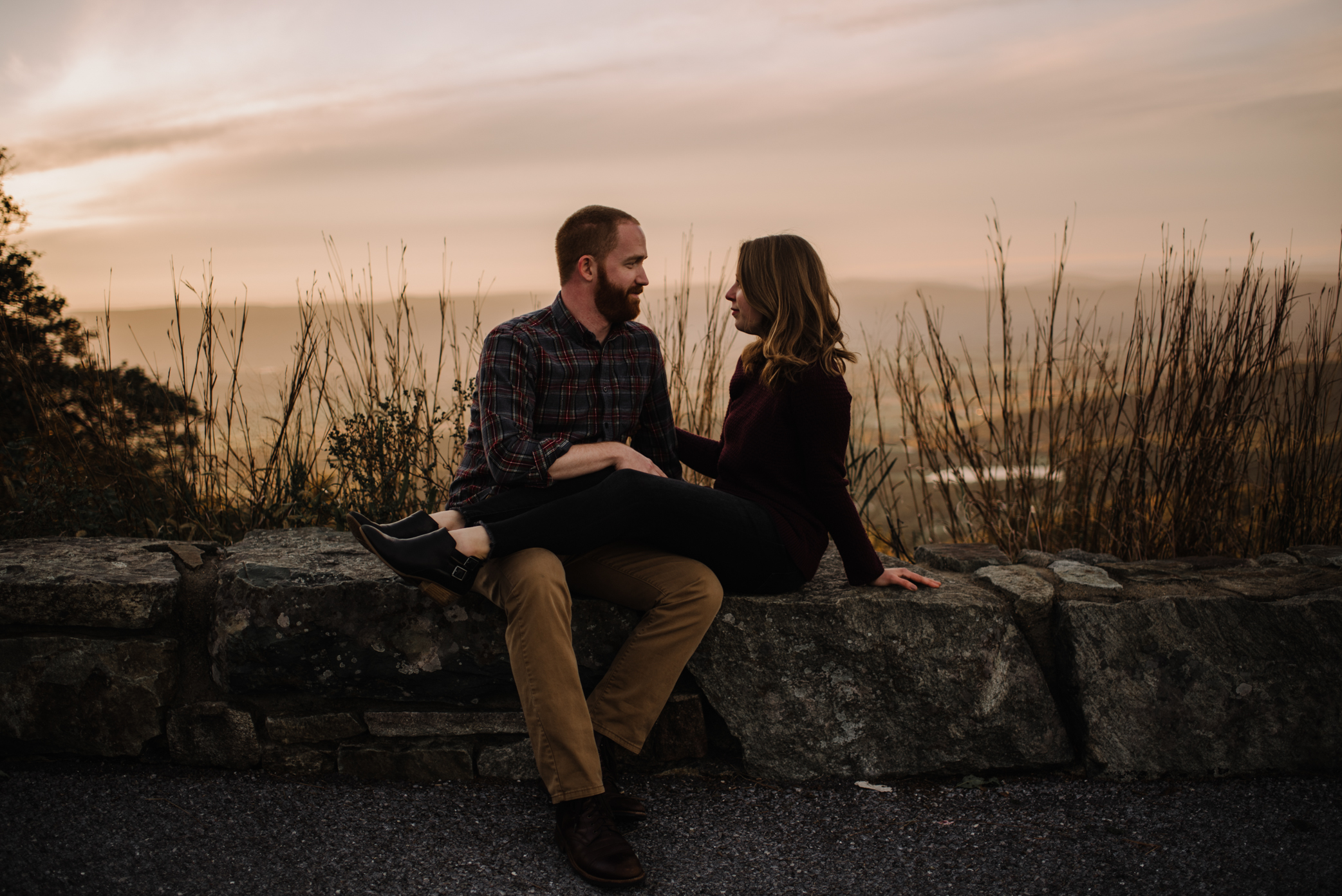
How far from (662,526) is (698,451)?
18.5 inches

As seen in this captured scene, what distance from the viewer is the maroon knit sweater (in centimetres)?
182

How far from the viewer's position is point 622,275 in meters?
1.97

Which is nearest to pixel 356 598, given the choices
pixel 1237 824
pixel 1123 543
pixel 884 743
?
pixel 884 743

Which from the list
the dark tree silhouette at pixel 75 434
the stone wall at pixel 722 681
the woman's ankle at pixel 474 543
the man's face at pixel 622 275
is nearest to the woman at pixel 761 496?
the woman's ankle at pixel 474 543

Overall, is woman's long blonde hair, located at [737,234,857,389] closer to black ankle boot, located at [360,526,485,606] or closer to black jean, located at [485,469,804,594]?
black jean, located at [485,469,804,594]

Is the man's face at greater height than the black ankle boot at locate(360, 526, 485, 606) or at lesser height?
greater

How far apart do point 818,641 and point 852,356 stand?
0.60 meters

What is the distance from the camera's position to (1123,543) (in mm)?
2762

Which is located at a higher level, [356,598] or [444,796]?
[356,598]

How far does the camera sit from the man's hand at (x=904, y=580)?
1896 millimetres

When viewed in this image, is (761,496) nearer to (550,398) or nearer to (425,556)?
(550,398)

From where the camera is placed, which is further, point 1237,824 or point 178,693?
point 178,693

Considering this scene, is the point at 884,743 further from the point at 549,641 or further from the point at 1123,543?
the point at 1123,543

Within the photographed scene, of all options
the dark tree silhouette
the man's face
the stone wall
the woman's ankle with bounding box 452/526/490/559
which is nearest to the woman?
the woman's ankle with bounding box 452/526/490/559
